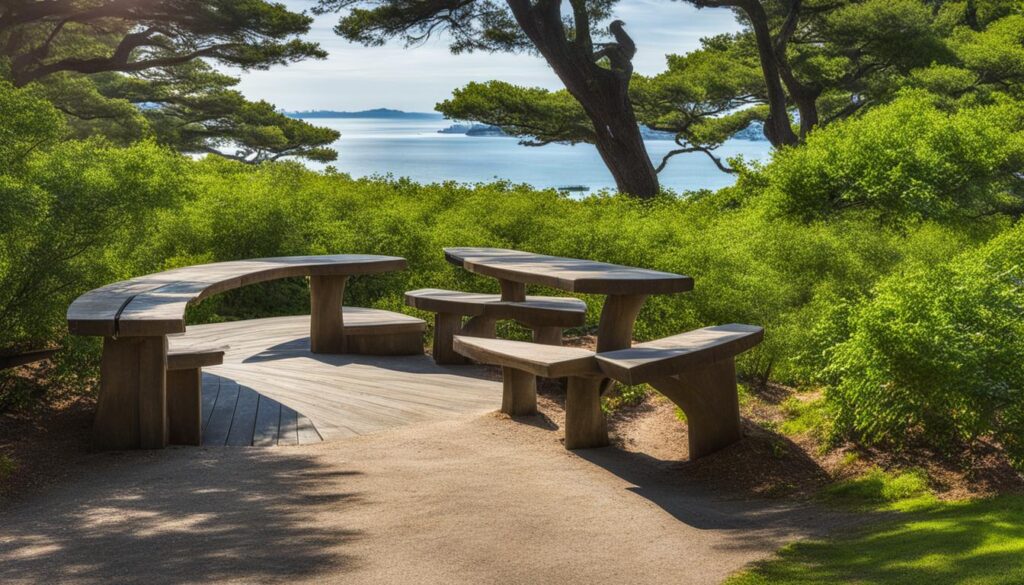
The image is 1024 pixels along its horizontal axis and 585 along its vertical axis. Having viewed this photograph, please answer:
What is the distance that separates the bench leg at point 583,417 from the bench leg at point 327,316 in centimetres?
310

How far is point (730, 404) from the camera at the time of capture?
6.08 meters

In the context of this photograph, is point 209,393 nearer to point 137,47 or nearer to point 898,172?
point 898,172

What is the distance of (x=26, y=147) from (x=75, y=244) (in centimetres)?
90

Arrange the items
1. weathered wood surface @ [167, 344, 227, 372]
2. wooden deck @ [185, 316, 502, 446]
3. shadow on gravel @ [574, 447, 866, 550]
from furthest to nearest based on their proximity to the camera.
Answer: wooden deck @ [185, 316, 502, 446] → weathered wood surface @ [167, 344, 227, 372] → shadow on gravel @ [574, 447, 866, 550]

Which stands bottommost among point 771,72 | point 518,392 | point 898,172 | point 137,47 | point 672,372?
point 518,392

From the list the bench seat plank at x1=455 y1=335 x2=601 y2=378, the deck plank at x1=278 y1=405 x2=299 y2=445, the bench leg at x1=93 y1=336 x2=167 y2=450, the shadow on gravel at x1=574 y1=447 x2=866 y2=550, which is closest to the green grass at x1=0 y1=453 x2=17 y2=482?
the bench leg at x1=93 y1=336 x2=167 y2=450

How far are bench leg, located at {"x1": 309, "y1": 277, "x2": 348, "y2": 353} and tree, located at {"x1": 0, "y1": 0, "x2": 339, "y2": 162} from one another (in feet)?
37.1

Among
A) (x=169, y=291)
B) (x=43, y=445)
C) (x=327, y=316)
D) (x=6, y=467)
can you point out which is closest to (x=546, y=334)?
(x=327, y=316)

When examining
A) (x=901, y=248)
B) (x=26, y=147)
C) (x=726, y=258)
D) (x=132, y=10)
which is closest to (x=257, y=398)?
(x=26, y=147)

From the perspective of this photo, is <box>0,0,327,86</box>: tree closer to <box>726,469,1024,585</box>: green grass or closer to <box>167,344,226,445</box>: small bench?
<box>167,344,226,445</box>: small bench

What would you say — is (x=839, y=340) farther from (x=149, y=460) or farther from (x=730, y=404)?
(x=149, y=460)

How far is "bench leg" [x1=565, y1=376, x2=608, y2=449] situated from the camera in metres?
6.12

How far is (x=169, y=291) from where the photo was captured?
21.0 ft

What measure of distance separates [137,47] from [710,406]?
25155 mm
